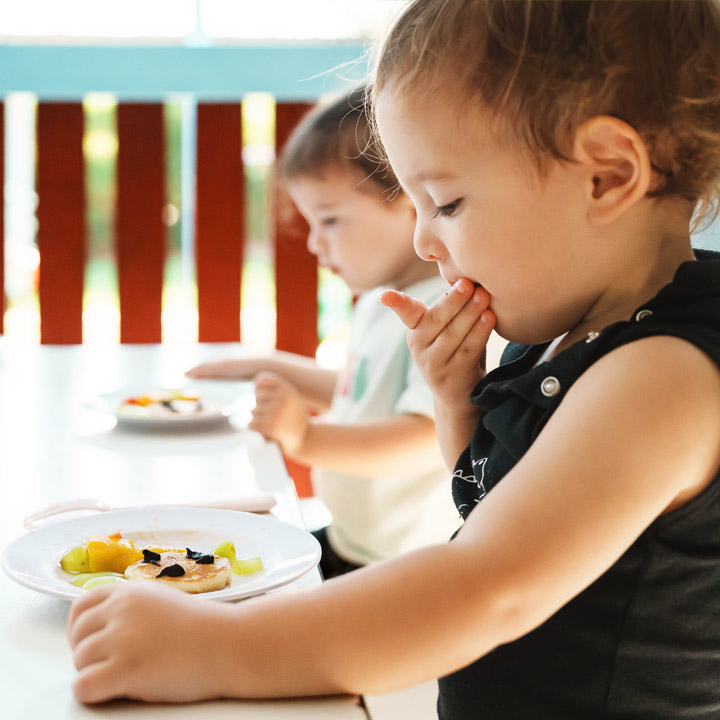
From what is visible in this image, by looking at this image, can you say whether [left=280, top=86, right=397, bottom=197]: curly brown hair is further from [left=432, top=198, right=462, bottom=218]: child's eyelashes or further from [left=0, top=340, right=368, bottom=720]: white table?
[left=432, top=198, right=462, bottom=218]: child's eyelashes

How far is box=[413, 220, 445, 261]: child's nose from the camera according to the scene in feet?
2.60

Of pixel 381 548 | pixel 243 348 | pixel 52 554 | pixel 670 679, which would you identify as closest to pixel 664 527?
pixel 670 679

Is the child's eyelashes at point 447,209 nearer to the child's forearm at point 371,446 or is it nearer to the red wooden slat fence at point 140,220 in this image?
the child's forearm at point 371,446

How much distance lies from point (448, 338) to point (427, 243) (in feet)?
0.44

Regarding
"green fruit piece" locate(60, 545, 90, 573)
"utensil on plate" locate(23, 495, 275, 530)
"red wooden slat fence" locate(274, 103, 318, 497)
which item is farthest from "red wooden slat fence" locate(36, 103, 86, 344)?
"green fruit piece" locate(60, 545, 90, 573)

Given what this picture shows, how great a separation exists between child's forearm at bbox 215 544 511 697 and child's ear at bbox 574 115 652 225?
313mm

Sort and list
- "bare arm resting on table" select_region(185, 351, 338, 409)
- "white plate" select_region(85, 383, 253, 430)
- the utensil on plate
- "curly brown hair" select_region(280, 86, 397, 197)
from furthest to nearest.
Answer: "bare arm resting on table" select_region(185, 351, 338, 409) < "curly brown hair" select_region(280, 86, 397, 197) < "white plate" select_region(85, 383, 253, 430) < the utensil on plate

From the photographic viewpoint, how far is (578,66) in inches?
27.0

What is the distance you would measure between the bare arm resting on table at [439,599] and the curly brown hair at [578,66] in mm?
209

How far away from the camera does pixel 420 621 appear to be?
55 cm

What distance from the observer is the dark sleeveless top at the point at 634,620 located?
687 millimetres

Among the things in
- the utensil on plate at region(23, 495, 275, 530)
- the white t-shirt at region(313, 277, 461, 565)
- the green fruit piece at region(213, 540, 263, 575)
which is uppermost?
the green fruit piece at region(213, 540, 263, 575)

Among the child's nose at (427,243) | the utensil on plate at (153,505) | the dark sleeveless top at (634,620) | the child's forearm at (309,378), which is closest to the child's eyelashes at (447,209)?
the child's nose at (427,243)

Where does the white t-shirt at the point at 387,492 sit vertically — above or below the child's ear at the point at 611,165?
below
